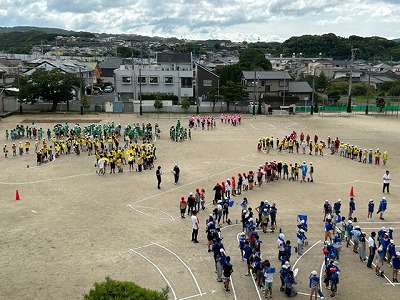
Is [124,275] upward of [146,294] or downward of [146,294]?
downward

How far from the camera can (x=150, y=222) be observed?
19.1 m

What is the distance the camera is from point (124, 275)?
14.3 m

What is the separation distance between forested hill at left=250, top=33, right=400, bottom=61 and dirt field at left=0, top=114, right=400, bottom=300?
145394mm

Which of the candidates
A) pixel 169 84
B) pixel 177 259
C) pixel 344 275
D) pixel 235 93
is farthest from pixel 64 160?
pixel 169 84

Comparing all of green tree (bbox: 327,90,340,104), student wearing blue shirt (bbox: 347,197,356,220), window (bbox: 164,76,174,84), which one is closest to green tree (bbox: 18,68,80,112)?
window (bbox: 164,76,174,84)

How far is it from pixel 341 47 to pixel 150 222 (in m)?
169

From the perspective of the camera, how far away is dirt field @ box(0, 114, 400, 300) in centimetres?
1392

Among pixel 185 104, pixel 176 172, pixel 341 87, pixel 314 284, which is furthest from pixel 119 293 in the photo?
pixel 341 87

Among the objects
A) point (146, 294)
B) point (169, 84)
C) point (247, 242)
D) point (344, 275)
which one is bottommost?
point (344, 275)

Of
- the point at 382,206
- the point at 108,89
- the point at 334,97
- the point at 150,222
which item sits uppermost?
the point at 108,89

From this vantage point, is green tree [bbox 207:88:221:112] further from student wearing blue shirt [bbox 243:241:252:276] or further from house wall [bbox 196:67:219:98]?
student wearing blue shirt [bbox 243:241:252:276]

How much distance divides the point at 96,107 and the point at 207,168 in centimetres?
3175

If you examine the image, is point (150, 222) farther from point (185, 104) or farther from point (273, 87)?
point (273, 87)

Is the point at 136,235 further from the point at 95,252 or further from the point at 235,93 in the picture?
the point at 235,93
